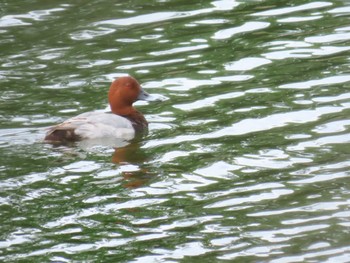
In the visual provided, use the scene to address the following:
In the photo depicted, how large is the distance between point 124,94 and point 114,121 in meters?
0.59

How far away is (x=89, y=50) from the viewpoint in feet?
50.1

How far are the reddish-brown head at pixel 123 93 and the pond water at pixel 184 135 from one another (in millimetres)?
284

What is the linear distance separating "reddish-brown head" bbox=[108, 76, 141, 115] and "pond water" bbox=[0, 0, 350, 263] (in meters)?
0.28

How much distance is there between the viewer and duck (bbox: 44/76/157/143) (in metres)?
12.0

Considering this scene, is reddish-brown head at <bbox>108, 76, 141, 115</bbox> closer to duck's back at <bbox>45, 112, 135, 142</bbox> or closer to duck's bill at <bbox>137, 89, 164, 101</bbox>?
duck's bill at <bbox>137, 89, 164, 101</bbox>

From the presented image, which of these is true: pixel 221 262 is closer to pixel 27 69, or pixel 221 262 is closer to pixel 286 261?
pixel 286 261

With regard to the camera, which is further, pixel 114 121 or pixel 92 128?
pixel 114 121

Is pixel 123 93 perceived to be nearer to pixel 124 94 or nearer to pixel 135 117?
pixel 124 94

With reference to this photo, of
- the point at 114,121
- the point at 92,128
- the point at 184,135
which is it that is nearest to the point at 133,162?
the point at 184,135

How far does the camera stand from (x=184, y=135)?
11781mm

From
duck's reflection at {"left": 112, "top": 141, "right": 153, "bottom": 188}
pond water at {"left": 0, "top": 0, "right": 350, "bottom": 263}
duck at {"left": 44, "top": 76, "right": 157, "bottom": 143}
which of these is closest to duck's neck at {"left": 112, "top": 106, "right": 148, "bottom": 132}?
duck at {"left": 44, "top": 76, "right": 157, "bottom": 143}

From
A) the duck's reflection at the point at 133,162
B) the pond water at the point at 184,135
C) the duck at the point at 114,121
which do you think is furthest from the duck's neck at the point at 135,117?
the duck's reflection at the point at 133,162

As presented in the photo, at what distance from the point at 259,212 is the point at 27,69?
6.06 m

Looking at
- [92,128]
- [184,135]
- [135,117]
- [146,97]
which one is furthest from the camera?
[146,97]
